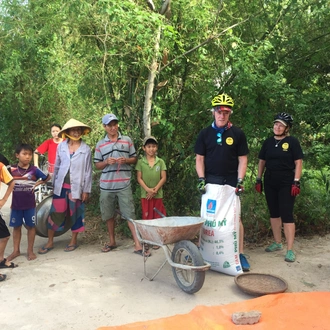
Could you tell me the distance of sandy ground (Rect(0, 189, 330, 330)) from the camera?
10.7 feet

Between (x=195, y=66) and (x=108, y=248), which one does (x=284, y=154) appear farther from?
(x=108, y=248)

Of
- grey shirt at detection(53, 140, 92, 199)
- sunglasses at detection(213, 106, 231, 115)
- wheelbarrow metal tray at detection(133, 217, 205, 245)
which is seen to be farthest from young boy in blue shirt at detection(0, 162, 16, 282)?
sunglasses at detection(213, 106, 231, 115)

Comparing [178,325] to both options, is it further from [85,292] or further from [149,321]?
[85,292]

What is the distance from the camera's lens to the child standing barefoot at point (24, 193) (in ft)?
15.2

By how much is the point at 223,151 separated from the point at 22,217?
8.78ft

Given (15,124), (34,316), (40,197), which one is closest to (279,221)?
(34,316)

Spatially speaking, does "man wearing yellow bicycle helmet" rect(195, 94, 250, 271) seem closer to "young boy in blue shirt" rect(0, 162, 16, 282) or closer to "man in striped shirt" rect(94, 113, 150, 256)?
"man in striped shirt" rect(94, 113, 150, 256)

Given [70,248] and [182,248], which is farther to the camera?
[70,248]

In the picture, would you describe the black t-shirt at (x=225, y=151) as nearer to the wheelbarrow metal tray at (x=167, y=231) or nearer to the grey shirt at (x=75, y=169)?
the wheelbarrow metal tray at (x=167, y=231)

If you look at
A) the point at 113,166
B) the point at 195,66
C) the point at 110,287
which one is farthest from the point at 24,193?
the point at 195,66

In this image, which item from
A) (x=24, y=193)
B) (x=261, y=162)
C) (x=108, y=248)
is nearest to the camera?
(x=24, y=193)

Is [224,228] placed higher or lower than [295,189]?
lower

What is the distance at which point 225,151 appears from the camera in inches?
160

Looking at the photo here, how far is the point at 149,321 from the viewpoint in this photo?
10.0ft
